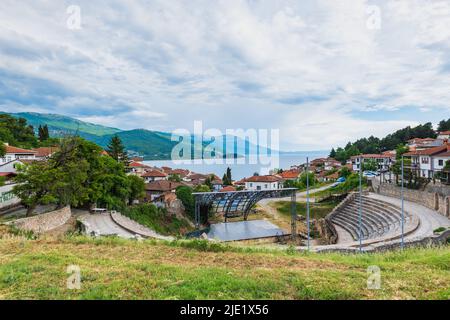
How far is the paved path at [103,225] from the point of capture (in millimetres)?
18977

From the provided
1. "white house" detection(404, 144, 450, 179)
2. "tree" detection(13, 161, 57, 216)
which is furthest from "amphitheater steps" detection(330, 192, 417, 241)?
"tree" detection(13, 161, 57, 216)

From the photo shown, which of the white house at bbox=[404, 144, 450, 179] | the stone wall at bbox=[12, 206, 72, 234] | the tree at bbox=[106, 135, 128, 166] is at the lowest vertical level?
the stone wall at bbox=[12, 206, 72, 234]

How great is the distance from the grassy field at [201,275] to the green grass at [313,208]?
89.8 feet

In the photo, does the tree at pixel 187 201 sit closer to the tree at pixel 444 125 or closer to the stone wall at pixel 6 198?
the stone wall at pixel 6 198

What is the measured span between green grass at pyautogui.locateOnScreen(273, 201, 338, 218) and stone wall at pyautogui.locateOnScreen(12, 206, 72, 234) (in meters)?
24.6

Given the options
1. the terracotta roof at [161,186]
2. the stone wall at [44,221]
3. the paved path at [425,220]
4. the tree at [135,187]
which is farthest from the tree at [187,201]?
the paved path at [425,220]

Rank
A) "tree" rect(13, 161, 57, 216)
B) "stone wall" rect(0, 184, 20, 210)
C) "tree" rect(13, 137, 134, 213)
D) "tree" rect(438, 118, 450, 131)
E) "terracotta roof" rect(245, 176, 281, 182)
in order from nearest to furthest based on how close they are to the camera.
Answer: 1. "tree" rect(13, 161, 57, 216)
2. "tree" rect(13, 137, 134, 213)
3. "stone wall" rect(0, 184, 20, 210)
4. "terracotta roof" rect(245, 176, 281, 182)
5. "tree" rect(438, 118, 450, 131)

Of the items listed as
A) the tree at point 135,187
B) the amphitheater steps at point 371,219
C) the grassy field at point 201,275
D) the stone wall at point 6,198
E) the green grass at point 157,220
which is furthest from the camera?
the tree at point 135,187

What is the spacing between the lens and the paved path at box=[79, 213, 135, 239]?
62.3ft

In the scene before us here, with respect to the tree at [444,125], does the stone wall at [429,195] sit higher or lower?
lower

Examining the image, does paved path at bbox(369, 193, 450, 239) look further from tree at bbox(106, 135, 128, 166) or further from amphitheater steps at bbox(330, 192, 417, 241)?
tree at bbox(106, 135, 128, 166)

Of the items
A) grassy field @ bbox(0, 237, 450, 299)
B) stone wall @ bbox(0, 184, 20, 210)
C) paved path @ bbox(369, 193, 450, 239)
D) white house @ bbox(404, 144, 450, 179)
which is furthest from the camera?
white house @ bbox(404, 144, 450, 179)
